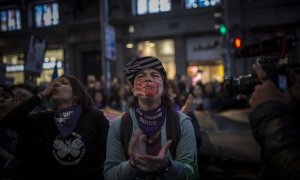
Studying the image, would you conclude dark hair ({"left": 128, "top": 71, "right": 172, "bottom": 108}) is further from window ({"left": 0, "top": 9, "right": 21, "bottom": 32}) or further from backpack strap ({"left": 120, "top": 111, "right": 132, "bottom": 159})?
window ({"left": 0, "top": 9, "right": 21, "bottom": 32})

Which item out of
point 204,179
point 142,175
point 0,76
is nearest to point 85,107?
point 142,175

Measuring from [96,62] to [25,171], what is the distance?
691 inches

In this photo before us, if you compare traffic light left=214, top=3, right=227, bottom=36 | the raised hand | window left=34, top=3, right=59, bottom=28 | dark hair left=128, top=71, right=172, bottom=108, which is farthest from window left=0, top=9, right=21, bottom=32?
the raised hand

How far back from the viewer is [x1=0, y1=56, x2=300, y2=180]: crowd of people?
5.06 feet

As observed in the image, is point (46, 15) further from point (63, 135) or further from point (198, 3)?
point (63, 135)

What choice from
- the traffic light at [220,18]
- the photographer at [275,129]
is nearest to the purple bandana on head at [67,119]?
the photographer at [275,129]

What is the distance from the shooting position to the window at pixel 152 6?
61.1 ft

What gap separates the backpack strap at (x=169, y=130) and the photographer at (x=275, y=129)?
0.78 meters

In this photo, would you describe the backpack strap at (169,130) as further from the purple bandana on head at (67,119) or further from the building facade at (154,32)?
the building facade at (154,32)

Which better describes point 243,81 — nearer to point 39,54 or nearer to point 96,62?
point 39,54

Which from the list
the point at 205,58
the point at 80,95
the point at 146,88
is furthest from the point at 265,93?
the point at 205,58

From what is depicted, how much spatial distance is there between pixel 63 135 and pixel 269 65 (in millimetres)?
2080

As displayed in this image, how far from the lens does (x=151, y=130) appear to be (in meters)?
2.40

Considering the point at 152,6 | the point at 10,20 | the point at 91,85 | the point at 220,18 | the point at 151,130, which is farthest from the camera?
the point at 10,20
